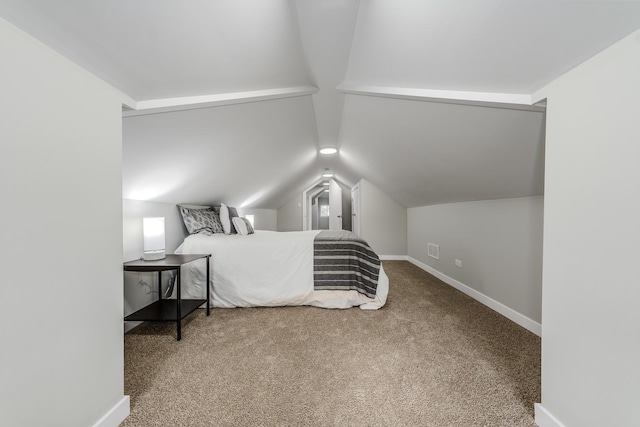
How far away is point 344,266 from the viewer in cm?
267

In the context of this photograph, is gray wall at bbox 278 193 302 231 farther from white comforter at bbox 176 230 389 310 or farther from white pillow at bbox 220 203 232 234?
white comforter at bbox 176 230 389 310

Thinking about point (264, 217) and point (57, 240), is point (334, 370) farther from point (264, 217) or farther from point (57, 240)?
point (264, 217)

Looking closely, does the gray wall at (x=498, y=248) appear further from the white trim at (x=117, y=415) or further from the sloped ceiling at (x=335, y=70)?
the white trim at (x=117, y=415)

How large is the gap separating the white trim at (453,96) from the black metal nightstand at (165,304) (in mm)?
1994

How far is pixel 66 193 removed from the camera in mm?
957

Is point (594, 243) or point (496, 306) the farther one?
point (496, 306)

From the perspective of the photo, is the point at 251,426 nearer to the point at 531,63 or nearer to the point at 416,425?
the point at 416,425

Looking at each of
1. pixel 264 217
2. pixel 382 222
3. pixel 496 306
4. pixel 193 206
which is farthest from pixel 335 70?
pixel 264 217

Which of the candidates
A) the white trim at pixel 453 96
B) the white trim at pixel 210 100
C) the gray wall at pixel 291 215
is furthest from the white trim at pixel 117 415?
the gray wall at pixel 291 215

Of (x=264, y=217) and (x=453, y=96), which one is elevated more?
(x=453, y=96)

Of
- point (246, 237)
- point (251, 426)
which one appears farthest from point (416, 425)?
point (246, 237)

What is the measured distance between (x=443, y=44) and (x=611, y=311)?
1.31 m

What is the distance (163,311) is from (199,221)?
3.93 ft

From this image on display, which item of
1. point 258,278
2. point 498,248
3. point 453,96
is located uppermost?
point 453,96
